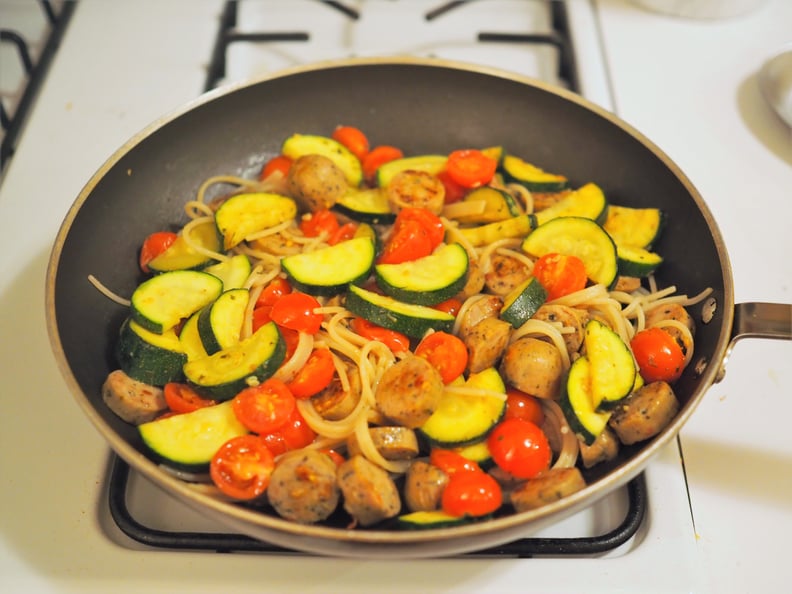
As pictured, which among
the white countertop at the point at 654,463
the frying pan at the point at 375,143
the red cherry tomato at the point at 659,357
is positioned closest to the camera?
the frying pan at the point at 375,143

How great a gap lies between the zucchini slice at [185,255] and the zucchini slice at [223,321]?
0.28 metres

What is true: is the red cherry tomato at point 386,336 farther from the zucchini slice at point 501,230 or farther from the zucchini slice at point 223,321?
the zucchini slice at point 501,230

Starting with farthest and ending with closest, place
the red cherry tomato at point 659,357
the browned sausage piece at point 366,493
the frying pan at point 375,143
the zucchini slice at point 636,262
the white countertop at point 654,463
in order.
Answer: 1. the zucchini slice at point 636,262
2. the red cherry tomato at point 659,357
3. the white countertop at point 654,463
4. the browned sausage piece at point 366,493
5. the frying pan at point 375,143

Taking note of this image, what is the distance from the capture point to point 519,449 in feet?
7.00

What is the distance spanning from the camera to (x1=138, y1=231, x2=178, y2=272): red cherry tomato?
274 cm

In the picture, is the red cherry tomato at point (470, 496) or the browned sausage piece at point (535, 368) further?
the browned sausage piece at point (535, 368)

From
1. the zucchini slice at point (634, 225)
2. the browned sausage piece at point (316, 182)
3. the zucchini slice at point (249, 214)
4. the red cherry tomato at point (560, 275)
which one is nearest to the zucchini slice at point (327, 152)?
the browned sausage piece at point (316, 182)

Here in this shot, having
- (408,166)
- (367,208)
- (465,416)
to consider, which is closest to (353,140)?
(408,166)

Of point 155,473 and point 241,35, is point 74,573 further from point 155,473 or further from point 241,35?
point 241,35

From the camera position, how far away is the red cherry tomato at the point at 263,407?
215 centimetres

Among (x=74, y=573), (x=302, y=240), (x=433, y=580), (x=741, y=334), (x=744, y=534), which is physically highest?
(x=741, y=334)

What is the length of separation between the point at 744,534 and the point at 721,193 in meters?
1.56

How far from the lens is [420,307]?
2471mm

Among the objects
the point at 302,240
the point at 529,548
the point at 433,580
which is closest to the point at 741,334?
the point at 529,548
